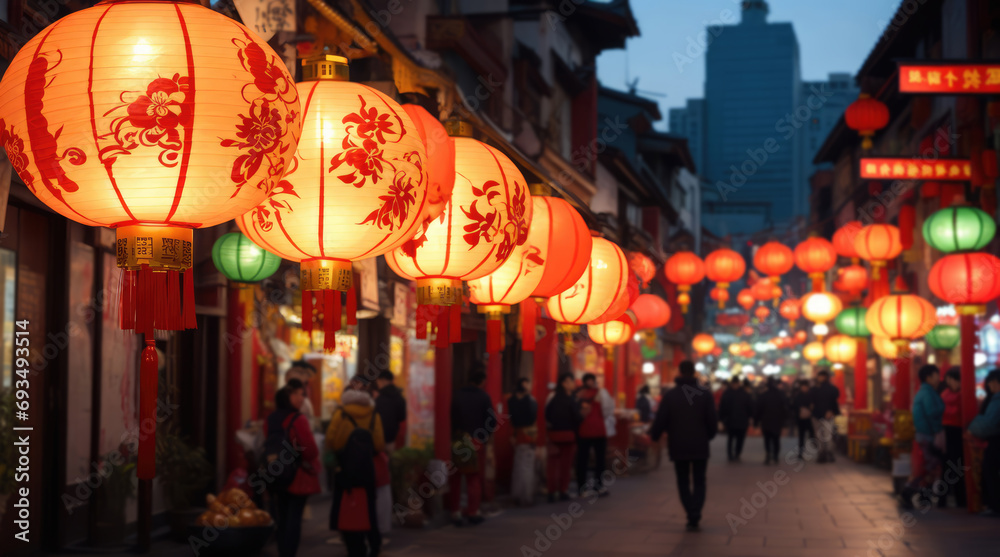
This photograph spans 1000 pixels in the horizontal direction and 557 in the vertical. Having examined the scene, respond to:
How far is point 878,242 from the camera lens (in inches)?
714

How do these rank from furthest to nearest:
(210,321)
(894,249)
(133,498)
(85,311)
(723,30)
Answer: (723,30)
(894,249)
(210,321)
(133,498)
(85,311)

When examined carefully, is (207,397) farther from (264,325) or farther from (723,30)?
(723,30)

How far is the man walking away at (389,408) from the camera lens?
39.1 ft

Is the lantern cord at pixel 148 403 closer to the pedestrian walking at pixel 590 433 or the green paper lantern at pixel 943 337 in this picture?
the pedestrian walking at pixel 590 433

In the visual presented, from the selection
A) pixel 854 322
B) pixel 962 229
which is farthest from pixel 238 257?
pixel 854 322

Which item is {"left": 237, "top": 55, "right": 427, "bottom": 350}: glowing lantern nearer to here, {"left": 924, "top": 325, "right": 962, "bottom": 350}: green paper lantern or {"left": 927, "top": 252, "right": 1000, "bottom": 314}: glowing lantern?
{"left": 927, "top": 252, "right": 1000, "bottom": 314}: glowing lantern

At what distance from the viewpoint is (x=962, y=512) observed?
46.4 ft

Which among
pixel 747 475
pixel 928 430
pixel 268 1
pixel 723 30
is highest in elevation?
pixel 723 30

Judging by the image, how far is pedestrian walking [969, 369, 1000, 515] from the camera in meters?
13.2

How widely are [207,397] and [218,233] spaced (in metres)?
2.07

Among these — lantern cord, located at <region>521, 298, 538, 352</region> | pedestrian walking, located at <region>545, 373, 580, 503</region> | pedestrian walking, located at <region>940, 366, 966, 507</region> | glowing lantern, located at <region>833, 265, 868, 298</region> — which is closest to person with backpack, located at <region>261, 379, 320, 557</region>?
lantern cord, located at <region>521, 298, 538, 352</region>

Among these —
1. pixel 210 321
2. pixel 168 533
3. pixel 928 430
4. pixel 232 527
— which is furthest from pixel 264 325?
pixel 928 430

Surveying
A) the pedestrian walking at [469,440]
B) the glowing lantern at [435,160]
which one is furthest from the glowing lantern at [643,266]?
the glowing lantern at [435,160]

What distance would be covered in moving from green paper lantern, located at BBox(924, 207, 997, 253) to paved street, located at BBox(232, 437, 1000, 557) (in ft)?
11.4
